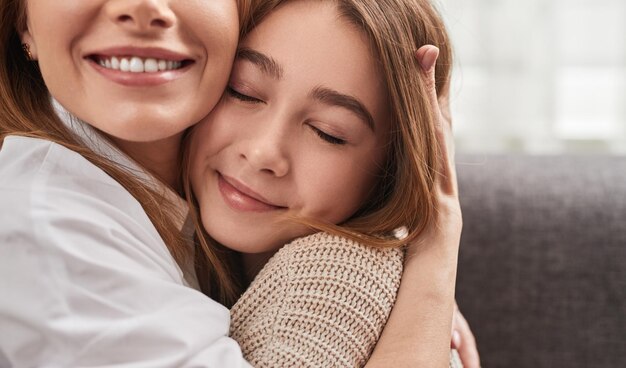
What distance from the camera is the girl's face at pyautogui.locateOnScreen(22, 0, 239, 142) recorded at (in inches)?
38.5

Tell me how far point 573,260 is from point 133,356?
1.02m

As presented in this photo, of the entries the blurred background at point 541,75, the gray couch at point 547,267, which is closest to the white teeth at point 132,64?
the gray couch at point 547,267

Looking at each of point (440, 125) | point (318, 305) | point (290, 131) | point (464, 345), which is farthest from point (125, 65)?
point (464, 345)

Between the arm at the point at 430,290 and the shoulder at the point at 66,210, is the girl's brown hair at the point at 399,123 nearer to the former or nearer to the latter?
A: the arm at the point at 430,290

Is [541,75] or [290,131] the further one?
[541,75]

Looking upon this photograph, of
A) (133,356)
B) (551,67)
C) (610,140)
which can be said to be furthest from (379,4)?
(610,140)

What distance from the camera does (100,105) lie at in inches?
40.1

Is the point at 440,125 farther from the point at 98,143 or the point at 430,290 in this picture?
the point at 98,143

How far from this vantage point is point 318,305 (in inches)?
41.9

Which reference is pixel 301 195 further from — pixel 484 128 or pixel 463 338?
pixel 484 128

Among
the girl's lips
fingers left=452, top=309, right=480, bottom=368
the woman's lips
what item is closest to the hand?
fingers left=452, top=309, right=480, bottom=368

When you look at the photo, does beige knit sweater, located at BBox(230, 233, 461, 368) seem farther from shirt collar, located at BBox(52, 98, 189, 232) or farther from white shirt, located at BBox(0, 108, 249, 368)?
shirt collar, located at BBox(52, 98, 189, 232)

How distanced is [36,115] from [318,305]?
0.47 meters

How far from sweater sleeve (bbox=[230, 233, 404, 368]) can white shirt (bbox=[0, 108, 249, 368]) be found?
0.07 metres
